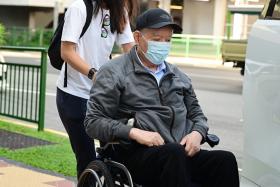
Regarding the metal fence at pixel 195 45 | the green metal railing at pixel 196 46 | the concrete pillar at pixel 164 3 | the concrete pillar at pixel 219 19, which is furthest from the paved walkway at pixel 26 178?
the concrete pillar at pixel 164 3

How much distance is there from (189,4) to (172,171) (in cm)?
3220

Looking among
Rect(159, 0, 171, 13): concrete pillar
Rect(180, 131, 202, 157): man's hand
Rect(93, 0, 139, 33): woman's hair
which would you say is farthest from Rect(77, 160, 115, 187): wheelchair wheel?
Rect(159, 0, 171, 13): concrete pillar

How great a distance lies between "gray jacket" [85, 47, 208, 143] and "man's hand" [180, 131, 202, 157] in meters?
0.06

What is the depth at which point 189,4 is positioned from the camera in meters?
34.8

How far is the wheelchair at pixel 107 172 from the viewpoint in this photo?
11.0ft

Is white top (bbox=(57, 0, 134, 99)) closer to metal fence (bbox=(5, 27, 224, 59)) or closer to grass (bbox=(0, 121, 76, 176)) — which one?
grass (bbox=(0, 121, 76, 176))

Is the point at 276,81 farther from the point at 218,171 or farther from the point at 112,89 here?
the point at 112,89

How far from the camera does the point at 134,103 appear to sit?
3463mm

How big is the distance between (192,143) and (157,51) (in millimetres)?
556

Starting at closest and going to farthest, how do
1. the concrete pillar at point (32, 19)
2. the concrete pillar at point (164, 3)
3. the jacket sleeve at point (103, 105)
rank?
the jacket sleeve at point (103, 105) < the concrete pillar at point (164, 3) < the concrete pillar at point (32, 19)

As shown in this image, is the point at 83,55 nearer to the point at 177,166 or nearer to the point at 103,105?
the point at 103,105

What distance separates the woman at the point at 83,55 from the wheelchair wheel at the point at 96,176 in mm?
351

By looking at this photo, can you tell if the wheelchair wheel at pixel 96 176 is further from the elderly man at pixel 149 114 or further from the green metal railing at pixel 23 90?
the green metal railing at pixel 23 90

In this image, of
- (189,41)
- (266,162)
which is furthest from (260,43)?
(189,41)
